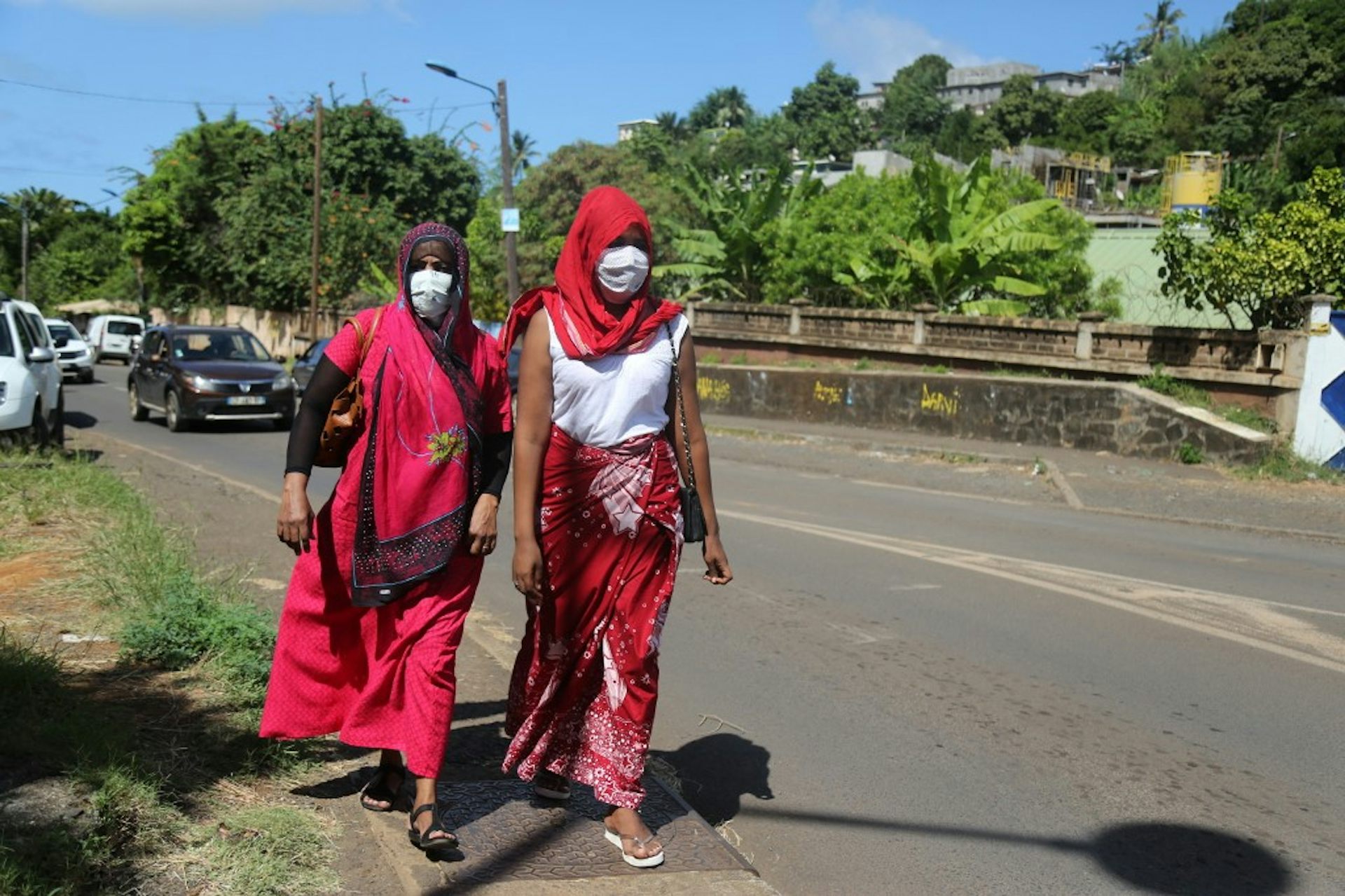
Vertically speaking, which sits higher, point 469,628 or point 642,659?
point 642,659

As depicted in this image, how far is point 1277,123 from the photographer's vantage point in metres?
47.8

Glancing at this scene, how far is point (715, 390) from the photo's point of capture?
24.2 metres

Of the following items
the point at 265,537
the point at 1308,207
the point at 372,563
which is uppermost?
the point at 1308,207

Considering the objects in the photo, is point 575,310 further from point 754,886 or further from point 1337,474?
point 1337,474

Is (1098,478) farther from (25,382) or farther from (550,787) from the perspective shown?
(550,787)

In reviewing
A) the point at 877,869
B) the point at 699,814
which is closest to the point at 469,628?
the point at 699,814

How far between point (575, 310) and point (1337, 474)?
46.1ft

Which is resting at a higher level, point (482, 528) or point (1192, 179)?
point (1192, 179)

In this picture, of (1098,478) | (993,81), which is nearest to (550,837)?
(1098,478)

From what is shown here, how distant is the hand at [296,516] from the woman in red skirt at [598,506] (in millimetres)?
697

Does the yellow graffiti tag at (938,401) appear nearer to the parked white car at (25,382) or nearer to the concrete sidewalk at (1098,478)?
the concrete sidewalk at (1098,478)

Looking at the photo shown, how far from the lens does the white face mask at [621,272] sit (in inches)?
155

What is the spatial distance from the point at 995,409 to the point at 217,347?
1264 cm

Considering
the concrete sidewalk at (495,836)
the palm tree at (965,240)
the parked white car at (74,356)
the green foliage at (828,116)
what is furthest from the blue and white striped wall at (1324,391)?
the green foliage at (828,116)
